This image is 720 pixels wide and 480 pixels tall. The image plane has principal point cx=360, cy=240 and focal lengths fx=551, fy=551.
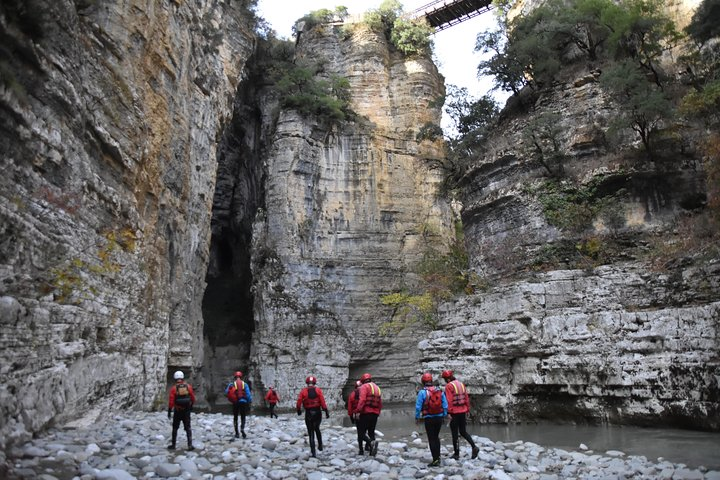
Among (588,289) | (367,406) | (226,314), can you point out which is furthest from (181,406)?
(226,314)

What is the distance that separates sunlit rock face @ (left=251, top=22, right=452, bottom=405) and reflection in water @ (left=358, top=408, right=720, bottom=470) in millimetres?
15853

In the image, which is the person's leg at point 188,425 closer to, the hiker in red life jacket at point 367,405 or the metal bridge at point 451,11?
the hiker in red life jacket at point 367,405

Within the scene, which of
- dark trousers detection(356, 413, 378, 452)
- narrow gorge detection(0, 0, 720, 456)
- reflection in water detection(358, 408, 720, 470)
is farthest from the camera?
narrow gorge detection(0, 0, 720, 456)

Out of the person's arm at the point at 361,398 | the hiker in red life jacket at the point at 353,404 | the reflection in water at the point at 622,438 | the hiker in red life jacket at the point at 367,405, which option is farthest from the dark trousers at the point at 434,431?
the reflection in water at the point at 622,438

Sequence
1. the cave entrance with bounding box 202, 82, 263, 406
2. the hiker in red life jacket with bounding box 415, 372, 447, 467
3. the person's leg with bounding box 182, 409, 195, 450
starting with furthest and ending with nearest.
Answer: the cave entrance with bounding box 202, 82, 263, 406 < the person's leg with bounding box 182, 409, 195, 450 < the hiker in red life jacket with bounding box 415, 372, 447, 467

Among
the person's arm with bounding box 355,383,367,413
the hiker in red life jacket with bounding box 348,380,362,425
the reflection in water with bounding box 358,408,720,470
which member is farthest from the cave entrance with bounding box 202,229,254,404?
the person's arm with bounding box 355,383,367,413

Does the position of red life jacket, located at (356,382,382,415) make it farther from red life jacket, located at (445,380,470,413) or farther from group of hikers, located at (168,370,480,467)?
red life jacket, located at (445,380,470,413)

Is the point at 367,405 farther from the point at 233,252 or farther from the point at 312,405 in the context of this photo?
the point at 233,252

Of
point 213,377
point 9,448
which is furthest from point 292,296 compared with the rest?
point 9,448

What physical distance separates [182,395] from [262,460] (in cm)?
174

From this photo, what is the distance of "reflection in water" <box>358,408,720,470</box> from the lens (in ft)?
31.3

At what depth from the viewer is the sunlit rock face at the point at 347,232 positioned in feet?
101

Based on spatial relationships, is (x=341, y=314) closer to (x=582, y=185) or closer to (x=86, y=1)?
(x=582, y=185)

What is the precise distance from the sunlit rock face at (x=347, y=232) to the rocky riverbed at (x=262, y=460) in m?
19.2
